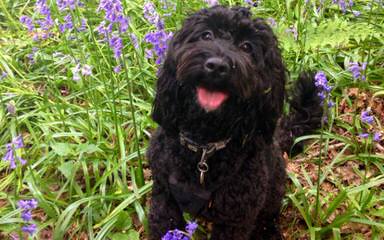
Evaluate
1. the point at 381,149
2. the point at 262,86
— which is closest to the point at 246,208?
the point at 262,86

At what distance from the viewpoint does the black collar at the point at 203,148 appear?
8.71 ft

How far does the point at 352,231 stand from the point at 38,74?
2.97 metres

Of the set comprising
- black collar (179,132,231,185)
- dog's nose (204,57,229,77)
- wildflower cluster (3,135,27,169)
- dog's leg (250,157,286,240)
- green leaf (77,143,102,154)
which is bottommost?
dog's leg (250,157,286,240)

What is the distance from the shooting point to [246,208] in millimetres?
2773

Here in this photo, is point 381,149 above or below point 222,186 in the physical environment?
below

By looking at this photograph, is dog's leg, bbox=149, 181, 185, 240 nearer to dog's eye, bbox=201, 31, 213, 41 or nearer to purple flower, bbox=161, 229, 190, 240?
purple flower, bbox=161, 229, 190, 240

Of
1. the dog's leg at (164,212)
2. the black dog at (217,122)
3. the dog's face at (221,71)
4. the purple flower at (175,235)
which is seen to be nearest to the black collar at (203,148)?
the black dog at (217,122)

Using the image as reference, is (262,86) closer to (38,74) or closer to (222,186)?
(222,186)

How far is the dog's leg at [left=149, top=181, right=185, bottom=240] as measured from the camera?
2.91 metres

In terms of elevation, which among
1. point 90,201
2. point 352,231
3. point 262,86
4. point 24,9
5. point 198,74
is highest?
point 198,74

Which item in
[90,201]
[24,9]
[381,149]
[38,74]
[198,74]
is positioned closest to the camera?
[198,74]

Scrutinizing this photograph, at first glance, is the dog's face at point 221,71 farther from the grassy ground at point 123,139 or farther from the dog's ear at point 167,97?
the grassy ground at point 123,139

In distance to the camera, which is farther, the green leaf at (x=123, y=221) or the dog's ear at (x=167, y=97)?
the green leaf at (x=123, y=221)

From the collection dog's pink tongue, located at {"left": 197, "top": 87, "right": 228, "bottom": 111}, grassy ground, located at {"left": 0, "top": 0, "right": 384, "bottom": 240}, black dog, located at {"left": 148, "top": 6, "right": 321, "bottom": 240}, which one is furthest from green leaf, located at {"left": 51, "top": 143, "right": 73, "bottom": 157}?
dog's pink tongue, located at {"left": 197, "top": 87, "right": 228, "bottom": 111}
